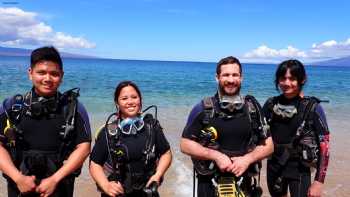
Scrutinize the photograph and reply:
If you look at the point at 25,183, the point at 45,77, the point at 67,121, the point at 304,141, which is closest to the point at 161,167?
the point at 67,121

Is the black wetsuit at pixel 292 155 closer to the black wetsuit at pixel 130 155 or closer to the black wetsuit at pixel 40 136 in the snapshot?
the black wetsuit at pixel 130 155

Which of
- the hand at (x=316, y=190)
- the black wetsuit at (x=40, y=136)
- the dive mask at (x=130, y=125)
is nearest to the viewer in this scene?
the black wetsuit at (x=40, y=136)

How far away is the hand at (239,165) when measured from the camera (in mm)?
4020

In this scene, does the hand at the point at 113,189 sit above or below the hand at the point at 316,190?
above

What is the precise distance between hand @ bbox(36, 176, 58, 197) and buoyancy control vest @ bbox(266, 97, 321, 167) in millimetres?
2460

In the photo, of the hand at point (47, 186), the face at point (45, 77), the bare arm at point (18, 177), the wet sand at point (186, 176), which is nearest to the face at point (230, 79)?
the face at point (45, 77)

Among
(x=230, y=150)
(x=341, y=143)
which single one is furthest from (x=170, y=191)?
(x=341, y=143)

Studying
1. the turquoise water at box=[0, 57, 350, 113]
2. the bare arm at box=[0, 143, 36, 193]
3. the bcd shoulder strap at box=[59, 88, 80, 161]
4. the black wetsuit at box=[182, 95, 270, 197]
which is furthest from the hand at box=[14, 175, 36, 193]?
the turquoise water at box=[0, 57, 350, 113]

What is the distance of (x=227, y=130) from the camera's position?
4.14m

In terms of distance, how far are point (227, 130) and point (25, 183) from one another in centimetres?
197

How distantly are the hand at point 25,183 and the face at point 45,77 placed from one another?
0.77 m

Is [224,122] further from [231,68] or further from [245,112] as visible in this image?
[231,68]

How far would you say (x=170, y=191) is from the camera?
23.2 feet

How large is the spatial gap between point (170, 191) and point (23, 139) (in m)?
3.77
